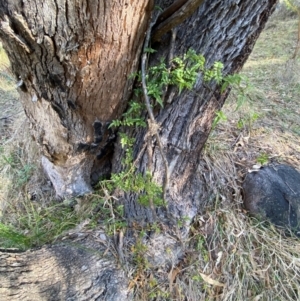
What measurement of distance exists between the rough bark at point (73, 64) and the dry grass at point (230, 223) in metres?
0.66

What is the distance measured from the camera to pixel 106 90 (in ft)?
4.45

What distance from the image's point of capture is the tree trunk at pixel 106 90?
108 cm

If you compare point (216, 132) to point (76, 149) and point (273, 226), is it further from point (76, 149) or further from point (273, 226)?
point (76, 149)

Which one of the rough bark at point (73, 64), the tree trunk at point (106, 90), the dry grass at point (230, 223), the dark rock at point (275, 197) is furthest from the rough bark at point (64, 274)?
the dark rock at point (275, 197)

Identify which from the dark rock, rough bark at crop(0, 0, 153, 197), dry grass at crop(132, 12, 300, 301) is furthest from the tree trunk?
the dark rock

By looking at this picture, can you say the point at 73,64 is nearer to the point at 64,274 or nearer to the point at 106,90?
the point at 106,90

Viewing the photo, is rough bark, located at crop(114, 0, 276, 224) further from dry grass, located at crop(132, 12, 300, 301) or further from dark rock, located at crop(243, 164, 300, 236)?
dark rock, located at crop(243, 164, 300, 236)

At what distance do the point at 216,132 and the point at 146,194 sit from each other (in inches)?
39.0

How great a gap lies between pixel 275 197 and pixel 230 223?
33 centimetres

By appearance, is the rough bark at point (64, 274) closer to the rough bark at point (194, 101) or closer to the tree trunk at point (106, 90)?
the tree trunk at point (106, 90)

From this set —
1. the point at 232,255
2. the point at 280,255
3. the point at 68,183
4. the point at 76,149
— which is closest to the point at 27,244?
the point at 68,183

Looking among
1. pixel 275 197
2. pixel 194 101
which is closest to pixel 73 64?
pixel 194 101

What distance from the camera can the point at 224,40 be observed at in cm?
122

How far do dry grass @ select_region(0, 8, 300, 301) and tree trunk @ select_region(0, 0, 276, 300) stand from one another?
0.13m
